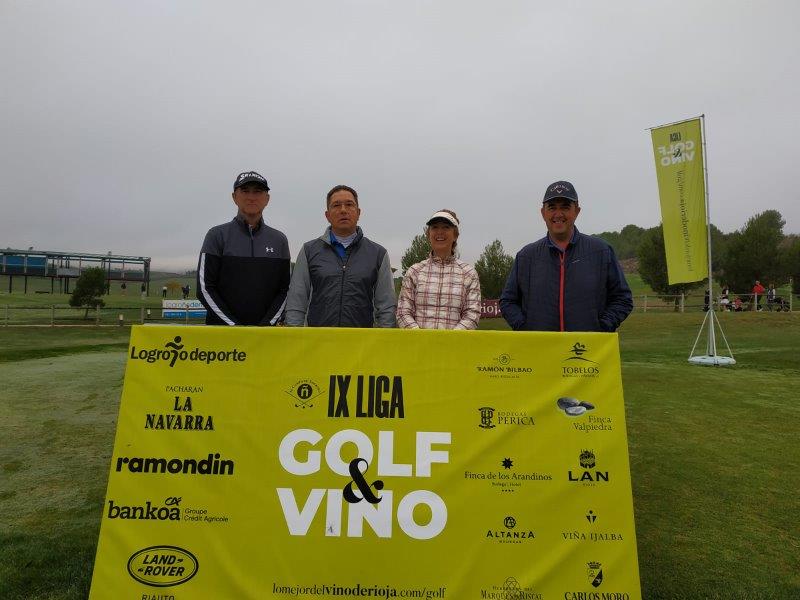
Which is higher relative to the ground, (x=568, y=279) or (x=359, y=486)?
(x=568, y=279)

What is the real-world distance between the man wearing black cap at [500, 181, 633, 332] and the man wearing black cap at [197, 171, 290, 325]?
5.61ft

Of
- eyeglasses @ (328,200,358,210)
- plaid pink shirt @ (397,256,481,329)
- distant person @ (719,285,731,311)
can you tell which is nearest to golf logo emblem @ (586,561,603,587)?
plaid pink shirt @ (397,256,481,329)

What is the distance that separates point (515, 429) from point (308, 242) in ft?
5.93

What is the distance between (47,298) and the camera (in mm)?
45406

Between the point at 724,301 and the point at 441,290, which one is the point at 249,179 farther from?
the point at 724,301

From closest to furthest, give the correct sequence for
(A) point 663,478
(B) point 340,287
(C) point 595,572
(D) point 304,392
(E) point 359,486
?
1. (C) point 595,572
2. (E) point 359,486
3. (D) point 304,392
4. (B) point 340,287
5. (A) point 663,478

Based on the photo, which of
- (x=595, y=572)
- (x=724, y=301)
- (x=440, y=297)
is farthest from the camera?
(x=724, y=301)

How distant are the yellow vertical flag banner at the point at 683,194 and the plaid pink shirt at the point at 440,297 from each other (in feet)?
31.0

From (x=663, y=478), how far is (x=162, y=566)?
3.67 metres

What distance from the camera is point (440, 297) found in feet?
11.4

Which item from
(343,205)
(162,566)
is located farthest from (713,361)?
(162,566)

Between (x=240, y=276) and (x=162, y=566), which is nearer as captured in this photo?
(x=162, y=566)

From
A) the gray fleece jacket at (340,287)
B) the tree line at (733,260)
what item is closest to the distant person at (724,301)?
the tree line at (733,260)

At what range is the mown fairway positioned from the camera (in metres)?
2.68
